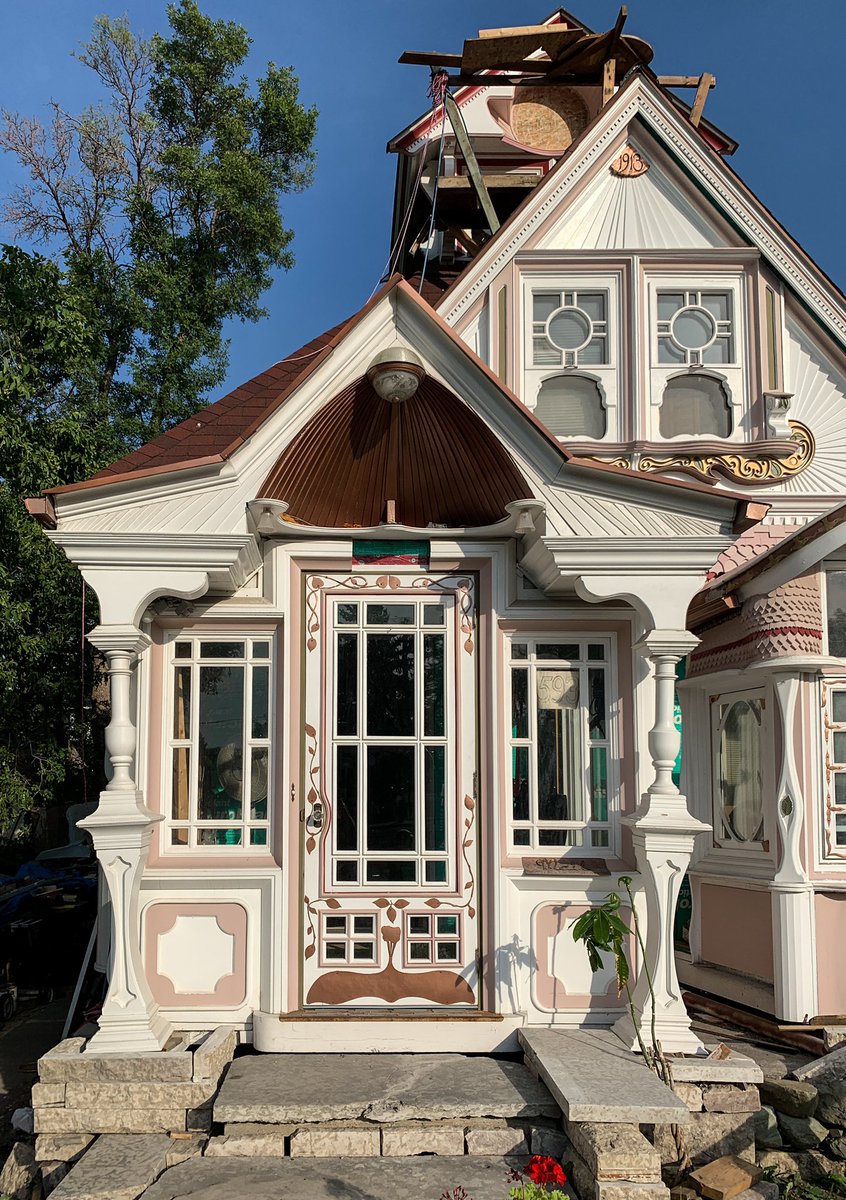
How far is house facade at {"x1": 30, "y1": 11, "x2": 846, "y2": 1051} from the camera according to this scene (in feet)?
17.9

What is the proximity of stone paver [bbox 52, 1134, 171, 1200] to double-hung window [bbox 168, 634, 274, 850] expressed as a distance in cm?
163

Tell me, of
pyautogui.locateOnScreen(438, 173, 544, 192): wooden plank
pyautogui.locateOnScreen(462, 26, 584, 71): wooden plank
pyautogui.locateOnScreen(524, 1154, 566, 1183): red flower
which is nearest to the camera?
pyautogui.locateOnScreen(524, 1154, 566, 1183): red flower

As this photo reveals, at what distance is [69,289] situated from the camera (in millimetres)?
10539

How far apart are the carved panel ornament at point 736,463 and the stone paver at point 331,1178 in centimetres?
494

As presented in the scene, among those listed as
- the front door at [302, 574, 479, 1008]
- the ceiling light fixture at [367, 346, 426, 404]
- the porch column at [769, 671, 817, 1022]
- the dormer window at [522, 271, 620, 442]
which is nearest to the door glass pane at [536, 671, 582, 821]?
the front door at [302, 574, 479, 1008]

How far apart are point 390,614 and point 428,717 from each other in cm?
66

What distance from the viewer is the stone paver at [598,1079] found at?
14.2ft

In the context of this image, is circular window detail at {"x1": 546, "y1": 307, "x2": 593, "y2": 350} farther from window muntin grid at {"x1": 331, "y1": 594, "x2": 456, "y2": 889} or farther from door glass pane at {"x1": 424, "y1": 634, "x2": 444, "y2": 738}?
door glass pane at {"x1": 424, "y1": 634, "x2": 444, "y2": 738}

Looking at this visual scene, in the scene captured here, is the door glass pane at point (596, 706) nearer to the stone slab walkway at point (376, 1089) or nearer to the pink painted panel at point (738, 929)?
the pink painted panel at point (738, 929)

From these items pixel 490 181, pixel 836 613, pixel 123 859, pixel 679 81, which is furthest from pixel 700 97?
pixel 123 859

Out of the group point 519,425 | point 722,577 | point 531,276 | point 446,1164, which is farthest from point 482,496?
point 446,1164

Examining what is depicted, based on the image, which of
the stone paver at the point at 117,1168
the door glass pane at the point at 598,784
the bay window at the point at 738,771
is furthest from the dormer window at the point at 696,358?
the stone paver at the point at 117,1168

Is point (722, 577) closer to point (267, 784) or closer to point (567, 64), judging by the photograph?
point (267, 784)

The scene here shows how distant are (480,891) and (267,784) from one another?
1394 mm
